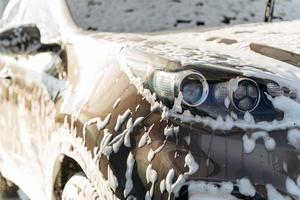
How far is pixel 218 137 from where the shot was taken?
2.75 meters

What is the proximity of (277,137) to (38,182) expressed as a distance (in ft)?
5.60

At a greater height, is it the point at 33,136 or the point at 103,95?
the point at 103,95

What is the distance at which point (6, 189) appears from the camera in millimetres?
5352

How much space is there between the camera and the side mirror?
→ 149 inches

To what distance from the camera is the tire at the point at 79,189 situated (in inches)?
128

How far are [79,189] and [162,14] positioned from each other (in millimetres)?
1375

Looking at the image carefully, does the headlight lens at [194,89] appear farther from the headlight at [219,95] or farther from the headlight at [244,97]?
the headlight at [244,97]

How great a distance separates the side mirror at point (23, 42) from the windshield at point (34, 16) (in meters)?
0.12

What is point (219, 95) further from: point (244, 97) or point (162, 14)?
point (162, 14)

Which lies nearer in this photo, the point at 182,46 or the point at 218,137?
the point at 218,137

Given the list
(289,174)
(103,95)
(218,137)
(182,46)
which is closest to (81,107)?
(103,95)

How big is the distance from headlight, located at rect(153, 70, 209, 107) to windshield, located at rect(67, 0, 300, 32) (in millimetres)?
1298

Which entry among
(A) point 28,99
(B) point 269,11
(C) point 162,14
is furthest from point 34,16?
(B) point 269,11

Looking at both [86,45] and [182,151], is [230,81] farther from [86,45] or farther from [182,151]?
[86,45]
